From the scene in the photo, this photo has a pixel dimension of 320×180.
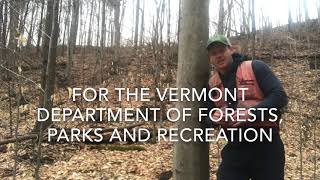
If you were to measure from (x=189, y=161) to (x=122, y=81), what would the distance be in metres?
14.1

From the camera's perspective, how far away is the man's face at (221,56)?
9.61ft

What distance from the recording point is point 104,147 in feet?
29.1

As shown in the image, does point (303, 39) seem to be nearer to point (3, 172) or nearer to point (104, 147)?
point (104, 147)

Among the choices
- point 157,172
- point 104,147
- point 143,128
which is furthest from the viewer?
point 143,128

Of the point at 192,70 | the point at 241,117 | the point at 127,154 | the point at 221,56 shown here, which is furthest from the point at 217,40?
the point at 127,154

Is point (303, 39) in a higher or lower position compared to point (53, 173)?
higher

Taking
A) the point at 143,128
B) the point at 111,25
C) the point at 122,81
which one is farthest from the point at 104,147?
the point at 111,25

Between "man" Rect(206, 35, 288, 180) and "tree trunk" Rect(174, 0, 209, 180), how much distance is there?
0.09 metres

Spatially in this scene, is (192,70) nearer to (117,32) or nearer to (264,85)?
(264,85)

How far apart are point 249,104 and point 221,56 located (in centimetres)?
40

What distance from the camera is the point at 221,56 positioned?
116 inches

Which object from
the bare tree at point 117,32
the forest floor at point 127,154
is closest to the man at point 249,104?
the forest floor at point 127,154

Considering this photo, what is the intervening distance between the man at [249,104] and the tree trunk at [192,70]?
0.09 meters

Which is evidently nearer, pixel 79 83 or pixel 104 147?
pixel 104 147
